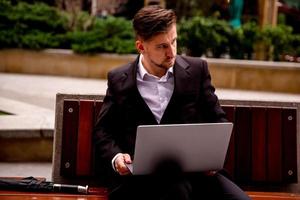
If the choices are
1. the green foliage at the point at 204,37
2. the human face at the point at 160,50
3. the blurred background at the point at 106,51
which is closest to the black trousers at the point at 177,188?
the human face at the point at 160,50

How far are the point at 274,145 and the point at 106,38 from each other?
28.3ft

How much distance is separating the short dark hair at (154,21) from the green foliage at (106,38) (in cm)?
838

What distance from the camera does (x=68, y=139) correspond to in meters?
3.45

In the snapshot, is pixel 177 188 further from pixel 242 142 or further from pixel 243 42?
pixel 243 42

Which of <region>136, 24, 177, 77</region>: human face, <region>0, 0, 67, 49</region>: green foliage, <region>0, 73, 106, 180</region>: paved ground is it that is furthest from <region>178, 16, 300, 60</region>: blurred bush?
<region>136, 24, 177, 77</region>: human face

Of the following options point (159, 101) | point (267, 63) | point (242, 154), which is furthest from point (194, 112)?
point (267, 63)

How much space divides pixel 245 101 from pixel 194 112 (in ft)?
2.00

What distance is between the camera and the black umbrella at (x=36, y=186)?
3.19m

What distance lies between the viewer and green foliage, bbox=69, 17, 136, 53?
37.2 ft

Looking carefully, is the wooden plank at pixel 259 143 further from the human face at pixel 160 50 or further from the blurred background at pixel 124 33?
the blurred background at pixel 124 33

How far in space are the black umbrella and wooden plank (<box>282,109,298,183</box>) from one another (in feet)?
4.20

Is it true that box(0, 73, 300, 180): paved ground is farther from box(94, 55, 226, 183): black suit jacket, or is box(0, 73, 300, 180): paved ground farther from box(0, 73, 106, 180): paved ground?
box(94, 55, 226, 183): black suit jacket

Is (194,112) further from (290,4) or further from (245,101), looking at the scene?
(290,4)

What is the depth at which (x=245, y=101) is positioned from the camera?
3553 mm
